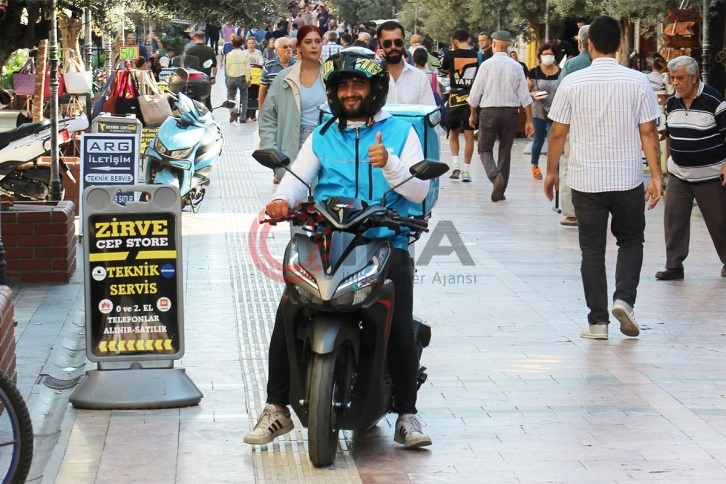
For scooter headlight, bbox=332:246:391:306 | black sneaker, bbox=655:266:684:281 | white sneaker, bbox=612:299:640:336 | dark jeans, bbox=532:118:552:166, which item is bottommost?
black sneaker, bbox=655:266:684:281

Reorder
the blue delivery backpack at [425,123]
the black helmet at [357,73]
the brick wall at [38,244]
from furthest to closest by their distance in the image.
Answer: the brick wall at [38,244], the blue delivery backpack at [425,123], the black helmet at [357,73]

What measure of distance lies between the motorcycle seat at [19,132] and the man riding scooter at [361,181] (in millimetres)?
6706

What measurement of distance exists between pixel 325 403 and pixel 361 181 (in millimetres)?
1034

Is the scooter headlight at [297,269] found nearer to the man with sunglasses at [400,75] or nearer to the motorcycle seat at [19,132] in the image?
the man with sunglasses at [400,75]

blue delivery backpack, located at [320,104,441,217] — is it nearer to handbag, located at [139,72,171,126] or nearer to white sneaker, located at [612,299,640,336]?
white sneaker, located at [612,299,640,336]

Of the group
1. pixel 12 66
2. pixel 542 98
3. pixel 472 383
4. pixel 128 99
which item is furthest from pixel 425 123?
pixel 12 66

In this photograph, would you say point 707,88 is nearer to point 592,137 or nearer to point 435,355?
point 592,137

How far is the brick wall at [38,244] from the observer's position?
10250mm

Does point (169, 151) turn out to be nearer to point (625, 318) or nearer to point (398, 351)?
point (625, 318)

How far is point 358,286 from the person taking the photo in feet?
18.1

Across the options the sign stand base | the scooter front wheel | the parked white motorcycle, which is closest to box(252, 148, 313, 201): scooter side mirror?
the scooter front wheel

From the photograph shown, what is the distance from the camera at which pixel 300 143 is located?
9.36 metres

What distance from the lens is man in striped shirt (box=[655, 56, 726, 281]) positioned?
1032cm

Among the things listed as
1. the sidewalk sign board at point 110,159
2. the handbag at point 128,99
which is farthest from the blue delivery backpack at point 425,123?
the handbag at point 128,99
